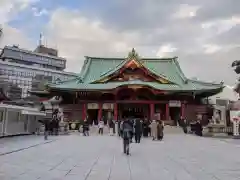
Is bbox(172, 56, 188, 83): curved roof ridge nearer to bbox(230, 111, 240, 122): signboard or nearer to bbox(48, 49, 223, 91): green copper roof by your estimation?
bbox(48, 49, 223, 91): green copper roof

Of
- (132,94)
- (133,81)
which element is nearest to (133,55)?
(133,81)

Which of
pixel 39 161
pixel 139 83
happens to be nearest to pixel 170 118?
pixel 139 83

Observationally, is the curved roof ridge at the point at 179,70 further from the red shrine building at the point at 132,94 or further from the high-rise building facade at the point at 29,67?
the high-rise building facade at the point at 29,67

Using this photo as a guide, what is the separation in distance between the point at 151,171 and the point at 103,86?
32.4 metres

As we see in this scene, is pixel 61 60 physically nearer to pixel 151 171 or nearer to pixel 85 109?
pixel 85 109

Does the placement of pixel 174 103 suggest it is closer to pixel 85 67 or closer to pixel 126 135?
pixel 85 67

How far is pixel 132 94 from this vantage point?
42.2m

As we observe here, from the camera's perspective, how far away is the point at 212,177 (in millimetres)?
8766

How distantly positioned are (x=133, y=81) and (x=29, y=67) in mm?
51232

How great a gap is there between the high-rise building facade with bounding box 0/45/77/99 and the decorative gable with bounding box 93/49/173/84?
98.1 feet

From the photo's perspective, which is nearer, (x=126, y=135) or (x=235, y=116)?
(x=126, y=135)

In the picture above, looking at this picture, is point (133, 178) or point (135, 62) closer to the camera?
point (133, 178)

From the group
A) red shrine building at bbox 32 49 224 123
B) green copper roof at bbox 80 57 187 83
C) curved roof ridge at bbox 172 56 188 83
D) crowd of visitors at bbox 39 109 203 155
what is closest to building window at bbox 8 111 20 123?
crowd of visitors at bbox 39 109 203 155

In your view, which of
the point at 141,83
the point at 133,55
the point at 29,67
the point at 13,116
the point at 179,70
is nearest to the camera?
the point at 13,116
